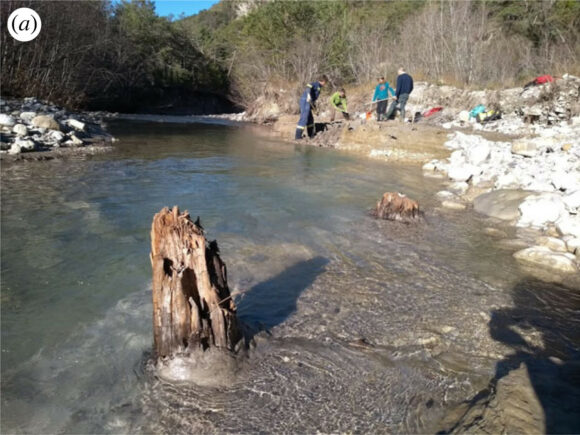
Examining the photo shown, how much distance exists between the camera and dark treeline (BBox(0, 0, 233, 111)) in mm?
19312

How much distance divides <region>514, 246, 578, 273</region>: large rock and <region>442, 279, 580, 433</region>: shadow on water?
489mm

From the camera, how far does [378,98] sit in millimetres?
15594

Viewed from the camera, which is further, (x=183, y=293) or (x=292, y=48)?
(x=292, y=48)

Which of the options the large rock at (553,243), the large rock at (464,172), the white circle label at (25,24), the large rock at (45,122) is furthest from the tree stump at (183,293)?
the white circle label at (25,24)

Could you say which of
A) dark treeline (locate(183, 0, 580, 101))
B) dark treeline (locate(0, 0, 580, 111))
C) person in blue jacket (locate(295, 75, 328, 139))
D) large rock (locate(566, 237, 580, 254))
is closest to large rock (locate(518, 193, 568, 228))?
large rock (locate(566, 237, 580, 254))

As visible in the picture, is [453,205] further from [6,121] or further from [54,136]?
[6,121]

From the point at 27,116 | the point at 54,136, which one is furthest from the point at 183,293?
the point at 27,116

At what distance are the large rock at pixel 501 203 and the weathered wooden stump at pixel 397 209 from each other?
136 centimetres

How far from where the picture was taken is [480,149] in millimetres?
10430

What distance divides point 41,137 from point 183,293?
1126 cm

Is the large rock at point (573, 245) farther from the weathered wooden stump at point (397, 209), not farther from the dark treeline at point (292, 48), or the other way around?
the dark treeline at point (292, 48)

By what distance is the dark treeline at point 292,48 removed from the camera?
20562mm

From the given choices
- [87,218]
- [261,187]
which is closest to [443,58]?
[261,187]

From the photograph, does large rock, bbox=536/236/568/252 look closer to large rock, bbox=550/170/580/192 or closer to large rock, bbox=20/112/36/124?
large rock, bbox=550/170/580/192
